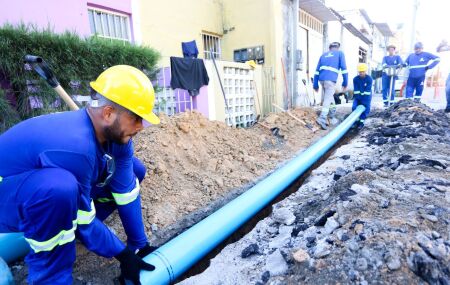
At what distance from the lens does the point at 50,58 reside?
365cm

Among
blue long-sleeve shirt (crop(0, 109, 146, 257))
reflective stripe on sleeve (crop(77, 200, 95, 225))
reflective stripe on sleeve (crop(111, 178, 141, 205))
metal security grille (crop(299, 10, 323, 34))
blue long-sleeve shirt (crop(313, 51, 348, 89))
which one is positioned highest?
→ metal security grille (crop(299, 10, 323, 34))

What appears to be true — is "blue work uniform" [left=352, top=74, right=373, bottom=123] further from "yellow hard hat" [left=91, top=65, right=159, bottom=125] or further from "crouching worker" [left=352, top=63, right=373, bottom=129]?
"yellow hard hat" [left=91, top=65, right=159, bottom=125]

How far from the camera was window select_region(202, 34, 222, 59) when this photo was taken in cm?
881

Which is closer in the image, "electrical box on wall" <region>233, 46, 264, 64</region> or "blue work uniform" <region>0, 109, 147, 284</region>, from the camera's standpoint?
"blue work uniform" <region>0, 109, 147, 284</region>

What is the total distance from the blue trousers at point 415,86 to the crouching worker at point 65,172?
8.76m

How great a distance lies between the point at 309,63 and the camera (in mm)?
11336

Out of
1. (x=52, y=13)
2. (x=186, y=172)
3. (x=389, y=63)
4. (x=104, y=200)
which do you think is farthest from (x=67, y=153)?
(x=389, y=63)

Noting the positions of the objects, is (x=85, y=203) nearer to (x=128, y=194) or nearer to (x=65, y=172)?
(x=65, y=172)

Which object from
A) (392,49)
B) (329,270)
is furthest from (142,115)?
(392,49)

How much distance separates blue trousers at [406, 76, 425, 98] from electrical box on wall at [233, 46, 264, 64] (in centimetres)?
429

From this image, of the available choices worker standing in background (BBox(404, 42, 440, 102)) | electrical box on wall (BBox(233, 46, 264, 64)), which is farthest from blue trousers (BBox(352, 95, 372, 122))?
electrical box on wall (BBox(233, 46, 264, 64))

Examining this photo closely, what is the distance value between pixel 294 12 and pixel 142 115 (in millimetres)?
8908

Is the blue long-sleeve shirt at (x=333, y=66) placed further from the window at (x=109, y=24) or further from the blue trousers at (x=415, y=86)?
the window at (x=109, y=24)

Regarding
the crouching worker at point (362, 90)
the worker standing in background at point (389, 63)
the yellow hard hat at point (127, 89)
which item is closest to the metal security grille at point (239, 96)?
the crouching worker at point (362, 90)
